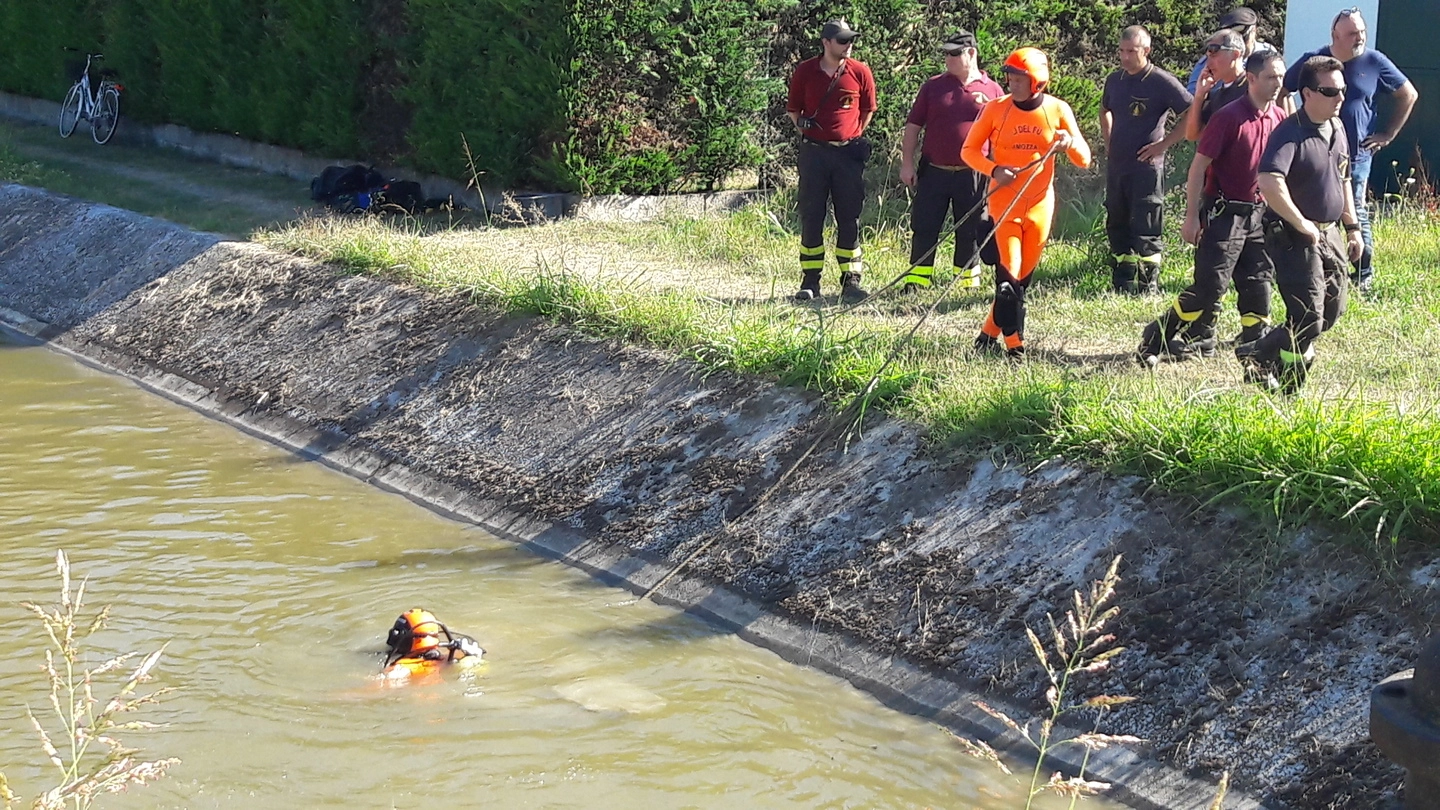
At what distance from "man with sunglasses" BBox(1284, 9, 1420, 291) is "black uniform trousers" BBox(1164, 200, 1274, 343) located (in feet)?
6.23

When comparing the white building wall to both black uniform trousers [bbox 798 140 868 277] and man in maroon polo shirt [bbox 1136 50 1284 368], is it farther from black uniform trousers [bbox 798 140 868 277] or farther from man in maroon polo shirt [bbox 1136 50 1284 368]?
man in maroon polo shirt [bbox 1136 50 1284 368]

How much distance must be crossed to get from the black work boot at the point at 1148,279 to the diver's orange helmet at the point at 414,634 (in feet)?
18.6

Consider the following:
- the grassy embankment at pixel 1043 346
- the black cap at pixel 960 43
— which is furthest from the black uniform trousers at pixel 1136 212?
the black cap at pixel 960 43

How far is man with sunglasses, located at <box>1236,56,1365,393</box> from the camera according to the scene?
22.3 ft

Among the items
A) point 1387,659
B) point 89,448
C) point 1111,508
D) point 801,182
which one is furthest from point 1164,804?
point 89,448

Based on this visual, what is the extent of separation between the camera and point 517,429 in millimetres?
8867

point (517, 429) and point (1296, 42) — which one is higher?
point (1296, 42)

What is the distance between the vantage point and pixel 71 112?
63.1 ft

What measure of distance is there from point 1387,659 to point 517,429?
17.0 ft

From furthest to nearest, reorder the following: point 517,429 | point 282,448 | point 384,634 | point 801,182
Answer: point 801,182 → point 282,448 → point 517,429 → point 384,634

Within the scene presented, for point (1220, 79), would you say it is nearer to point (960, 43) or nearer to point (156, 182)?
point (960, 43)

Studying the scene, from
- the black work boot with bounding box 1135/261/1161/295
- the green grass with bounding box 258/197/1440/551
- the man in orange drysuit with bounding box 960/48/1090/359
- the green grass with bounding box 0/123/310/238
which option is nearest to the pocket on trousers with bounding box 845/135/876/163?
the green grass with bounding box 258/197/1440/551

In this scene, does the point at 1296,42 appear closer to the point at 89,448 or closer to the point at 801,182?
the point at 801,182

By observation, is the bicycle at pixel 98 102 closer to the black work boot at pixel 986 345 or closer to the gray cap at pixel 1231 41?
the black work boot at pixel 986 345
